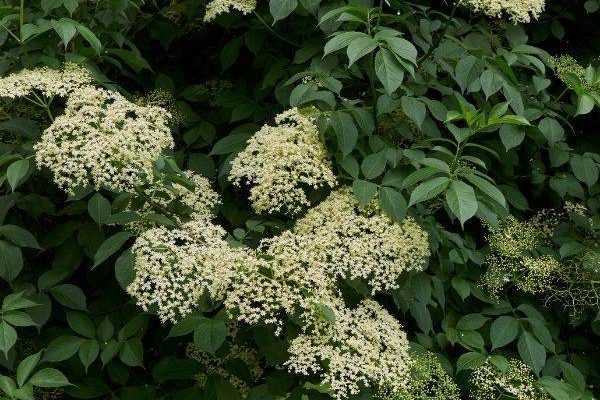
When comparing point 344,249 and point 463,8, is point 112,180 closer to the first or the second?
point 344,249

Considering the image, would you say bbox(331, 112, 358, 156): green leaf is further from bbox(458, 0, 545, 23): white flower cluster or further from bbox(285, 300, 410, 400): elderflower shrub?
bbox(458, 0, 545, 23): white flower cluster

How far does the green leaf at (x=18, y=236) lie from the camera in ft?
10.2

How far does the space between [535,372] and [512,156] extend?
118 cm

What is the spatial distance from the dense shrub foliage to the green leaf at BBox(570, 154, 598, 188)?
0.01 m

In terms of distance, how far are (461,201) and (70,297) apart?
1.73 meters

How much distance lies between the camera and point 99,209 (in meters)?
2.98

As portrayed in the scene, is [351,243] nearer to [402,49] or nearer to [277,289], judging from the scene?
[277,289]

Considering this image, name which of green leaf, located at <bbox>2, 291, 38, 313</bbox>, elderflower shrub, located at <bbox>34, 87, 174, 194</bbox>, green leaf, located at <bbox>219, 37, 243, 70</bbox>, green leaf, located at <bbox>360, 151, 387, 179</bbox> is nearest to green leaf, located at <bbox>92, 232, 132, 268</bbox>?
elderflower shrub, located at <bbox>34, 87, 174, 194</bbox>

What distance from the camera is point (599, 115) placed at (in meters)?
4.61

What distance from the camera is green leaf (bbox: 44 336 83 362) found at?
312 centimetres

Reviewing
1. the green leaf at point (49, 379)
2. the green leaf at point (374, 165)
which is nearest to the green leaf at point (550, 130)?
the green leaf at point (374, 165)

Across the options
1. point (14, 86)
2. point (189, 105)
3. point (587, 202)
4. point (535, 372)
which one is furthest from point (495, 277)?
point (14, 86)

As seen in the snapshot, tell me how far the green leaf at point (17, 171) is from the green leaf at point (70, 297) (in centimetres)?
57

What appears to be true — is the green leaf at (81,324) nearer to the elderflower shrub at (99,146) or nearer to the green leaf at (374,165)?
the elderflower shrub at (99,146)
